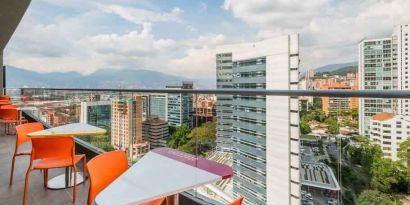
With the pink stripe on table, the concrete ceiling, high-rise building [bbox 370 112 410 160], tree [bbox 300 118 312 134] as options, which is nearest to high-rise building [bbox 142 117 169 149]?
the pink stripe on table

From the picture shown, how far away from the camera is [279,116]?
1871 mm

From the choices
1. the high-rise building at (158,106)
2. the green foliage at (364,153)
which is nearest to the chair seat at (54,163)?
the high-rise building at (158,106)

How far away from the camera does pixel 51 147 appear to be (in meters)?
2.80

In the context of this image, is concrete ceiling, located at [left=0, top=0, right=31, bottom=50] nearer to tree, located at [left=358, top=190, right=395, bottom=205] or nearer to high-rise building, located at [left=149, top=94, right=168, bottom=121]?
high-rise building, located at [left=149, top=94, right=168, bottom=121]

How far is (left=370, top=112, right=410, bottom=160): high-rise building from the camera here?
4.38 ft

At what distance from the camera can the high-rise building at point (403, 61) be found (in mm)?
1286

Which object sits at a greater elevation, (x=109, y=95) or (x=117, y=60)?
(x=117, y=60)

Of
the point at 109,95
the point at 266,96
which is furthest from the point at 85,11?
the point at 266,96

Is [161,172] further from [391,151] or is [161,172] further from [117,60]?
[117,60]

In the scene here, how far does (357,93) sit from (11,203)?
3.43m

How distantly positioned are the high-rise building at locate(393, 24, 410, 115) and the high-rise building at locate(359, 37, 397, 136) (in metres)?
0.05

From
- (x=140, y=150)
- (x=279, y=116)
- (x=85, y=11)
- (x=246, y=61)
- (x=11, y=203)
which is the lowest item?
(x=11, y=203)

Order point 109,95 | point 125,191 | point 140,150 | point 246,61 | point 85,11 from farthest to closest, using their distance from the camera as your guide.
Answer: point 85,11
point 109,95
point 246,61
point 140,150
point 125,191

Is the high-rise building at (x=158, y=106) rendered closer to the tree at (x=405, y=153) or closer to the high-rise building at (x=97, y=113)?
the high-rise building at (x=97, y=113)
